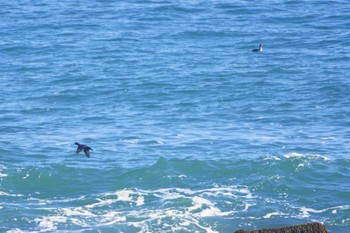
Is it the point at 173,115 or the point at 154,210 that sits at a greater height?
the point at 154,210

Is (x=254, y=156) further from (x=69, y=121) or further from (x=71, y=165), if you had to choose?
(x=69, y=121)

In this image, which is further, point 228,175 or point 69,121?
point 69,121

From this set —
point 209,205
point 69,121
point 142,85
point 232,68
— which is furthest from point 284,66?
point 209,205

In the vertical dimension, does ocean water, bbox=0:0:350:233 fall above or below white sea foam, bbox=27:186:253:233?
below

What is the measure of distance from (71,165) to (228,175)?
821cm

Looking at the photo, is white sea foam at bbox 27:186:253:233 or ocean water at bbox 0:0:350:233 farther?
ocean water at bbox 0:0:350:233

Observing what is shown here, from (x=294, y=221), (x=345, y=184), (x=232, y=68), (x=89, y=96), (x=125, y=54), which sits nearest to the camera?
(x=294, y=221)

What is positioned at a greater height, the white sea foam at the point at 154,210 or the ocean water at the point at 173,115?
the white sea foam at the point at 154,210

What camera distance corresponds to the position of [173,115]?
59.0 meters

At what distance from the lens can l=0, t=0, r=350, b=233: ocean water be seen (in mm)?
43219

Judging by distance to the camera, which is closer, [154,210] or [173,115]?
[154,210]

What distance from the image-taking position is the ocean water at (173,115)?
43.2 meters

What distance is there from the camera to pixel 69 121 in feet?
190

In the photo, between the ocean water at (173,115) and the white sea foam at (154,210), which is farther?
the ocean water at (173,115)
